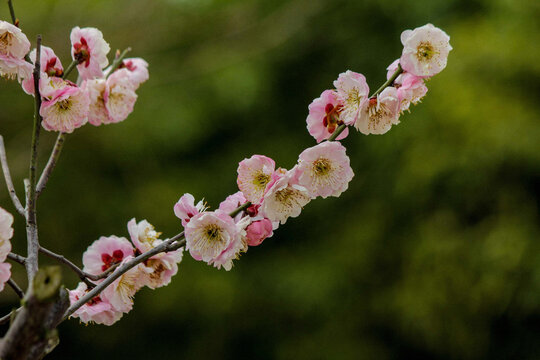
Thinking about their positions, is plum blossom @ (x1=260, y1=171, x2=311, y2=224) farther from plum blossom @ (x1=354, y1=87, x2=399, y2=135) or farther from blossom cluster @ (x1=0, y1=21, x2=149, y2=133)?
blossom cluster @ (x1=0, y1=21, x2=149, y2=133)

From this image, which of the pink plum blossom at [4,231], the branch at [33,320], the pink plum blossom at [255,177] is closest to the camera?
the branch at [33,320]

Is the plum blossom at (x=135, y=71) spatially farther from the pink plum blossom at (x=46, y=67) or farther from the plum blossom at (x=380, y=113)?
the plum blossom at (x=380, y=113)

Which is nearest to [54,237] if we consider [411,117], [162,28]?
[162,28]

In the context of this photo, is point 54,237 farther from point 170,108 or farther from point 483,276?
point 483,276

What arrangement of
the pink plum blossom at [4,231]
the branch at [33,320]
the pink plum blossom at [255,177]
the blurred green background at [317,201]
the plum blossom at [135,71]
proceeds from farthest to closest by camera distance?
the blurred green background at [317,201]
the plum blossom at [135,71]
the pink plum blossom at [255,177]
the pink plum blossom at [4,231]
the branch at [33,320]

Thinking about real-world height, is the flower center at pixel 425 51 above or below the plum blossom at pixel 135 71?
below

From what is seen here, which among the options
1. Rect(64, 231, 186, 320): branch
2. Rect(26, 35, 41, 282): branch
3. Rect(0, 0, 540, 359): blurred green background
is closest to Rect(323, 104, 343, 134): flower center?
Rect(64, 231, 186, 320): branch

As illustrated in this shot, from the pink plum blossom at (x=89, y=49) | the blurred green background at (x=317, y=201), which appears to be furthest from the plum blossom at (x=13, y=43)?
the blurred green background at (x=317, y=201)
